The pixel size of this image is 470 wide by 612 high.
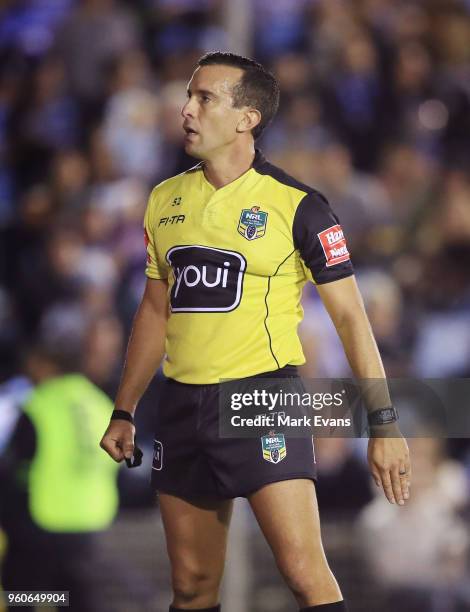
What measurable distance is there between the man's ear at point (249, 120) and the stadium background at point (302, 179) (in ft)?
8.50

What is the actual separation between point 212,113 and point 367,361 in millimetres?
820

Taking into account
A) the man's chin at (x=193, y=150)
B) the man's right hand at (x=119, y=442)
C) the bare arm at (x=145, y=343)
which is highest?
the man's chin at (x=193, y=150)

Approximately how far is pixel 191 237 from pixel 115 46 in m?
4.75

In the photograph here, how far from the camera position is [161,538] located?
590 centimetres

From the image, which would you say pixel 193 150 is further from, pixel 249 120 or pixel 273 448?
pixel 273 448

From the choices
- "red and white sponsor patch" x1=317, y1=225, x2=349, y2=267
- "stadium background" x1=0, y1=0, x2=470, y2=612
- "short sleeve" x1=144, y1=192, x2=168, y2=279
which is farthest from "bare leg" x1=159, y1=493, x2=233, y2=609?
"stadium background" x1=0, y1=0, x2=470, y2=612

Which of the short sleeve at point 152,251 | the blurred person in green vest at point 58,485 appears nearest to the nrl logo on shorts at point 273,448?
the short sleeve at point 152,251

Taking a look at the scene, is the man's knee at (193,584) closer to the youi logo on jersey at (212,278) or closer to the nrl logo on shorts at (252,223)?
the youi logo on jersey at (212,278)

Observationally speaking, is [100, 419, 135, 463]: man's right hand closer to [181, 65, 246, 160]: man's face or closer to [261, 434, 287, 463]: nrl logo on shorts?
[261, 434, 287, 463]: nrl logo on shorts

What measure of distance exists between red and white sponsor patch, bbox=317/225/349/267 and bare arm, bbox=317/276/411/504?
0.20 ft

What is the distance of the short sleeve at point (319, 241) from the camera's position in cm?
333

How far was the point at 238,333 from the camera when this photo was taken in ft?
10.9

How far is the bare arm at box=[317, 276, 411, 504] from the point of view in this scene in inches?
127

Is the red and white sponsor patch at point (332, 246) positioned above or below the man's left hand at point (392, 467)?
above
